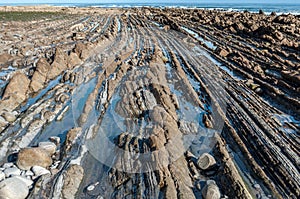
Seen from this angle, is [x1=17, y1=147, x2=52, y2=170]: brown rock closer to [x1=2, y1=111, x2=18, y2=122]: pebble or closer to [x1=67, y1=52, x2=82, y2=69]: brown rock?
[x1=2, y1=111, x2=18, y2=122]: pebble

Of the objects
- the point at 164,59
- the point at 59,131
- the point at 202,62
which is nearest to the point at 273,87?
the point at 202,62

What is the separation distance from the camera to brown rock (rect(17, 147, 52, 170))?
7.31 meters

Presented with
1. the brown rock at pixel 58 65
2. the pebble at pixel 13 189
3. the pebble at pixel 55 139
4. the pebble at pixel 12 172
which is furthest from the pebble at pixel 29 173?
the brown rock at pixel 58 65

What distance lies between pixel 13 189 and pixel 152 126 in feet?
14.5

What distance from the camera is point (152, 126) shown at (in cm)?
884

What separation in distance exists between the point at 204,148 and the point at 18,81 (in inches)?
378

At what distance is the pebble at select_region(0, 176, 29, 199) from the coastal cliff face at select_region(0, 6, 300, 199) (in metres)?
0.02

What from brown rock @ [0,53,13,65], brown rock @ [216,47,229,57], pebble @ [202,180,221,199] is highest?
brown rock @ [0,53,13,65]

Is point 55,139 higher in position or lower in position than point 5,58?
lower

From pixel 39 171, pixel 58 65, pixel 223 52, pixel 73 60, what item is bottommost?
pixel 223 52

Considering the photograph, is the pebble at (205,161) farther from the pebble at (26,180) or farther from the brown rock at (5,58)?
the brown rock at (5,58)

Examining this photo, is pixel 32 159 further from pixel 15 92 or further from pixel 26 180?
pixel 15 92

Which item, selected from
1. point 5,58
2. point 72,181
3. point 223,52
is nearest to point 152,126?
Answer: point 72,181

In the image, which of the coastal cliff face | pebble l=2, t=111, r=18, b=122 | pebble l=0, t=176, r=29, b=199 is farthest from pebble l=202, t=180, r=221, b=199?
Result: pebble l=2, t=111, r=18, b=122
